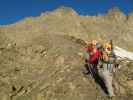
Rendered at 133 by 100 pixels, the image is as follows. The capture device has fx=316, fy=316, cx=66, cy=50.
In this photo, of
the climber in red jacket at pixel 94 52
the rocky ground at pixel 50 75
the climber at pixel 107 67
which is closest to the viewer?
the climber at pixel 107 67

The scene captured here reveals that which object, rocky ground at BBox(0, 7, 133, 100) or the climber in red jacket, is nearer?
the climber in red jacket

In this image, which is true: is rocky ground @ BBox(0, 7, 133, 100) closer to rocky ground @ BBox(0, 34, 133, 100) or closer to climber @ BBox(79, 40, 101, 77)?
rocky ground @ BBox(0, 34, 133, 100)

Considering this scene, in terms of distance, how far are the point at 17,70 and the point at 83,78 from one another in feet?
20.5

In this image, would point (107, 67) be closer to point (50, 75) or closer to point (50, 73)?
point (50, 75)

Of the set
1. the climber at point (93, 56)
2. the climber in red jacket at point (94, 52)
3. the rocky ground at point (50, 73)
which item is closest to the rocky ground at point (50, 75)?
the rocky ground at point (50, 73)

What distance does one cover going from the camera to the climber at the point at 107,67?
70.9 ft

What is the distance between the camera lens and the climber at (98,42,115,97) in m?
21.6

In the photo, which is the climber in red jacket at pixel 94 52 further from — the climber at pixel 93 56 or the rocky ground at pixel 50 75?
the rocky ground at pixel 50 75

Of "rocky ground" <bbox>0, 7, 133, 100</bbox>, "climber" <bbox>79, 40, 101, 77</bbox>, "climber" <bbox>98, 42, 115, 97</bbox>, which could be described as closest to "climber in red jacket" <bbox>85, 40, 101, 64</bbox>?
"climber" <bbox>79, 40, 101, 77</bbox>

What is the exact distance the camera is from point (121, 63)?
26.4 m

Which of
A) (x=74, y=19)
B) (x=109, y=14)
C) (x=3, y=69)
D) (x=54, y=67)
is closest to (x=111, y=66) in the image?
(x=54, y=67)

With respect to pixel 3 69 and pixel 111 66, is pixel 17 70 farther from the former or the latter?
pixel 111 66

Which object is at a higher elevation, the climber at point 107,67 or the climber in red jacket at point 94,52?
the climber in red jacket at point 94,52

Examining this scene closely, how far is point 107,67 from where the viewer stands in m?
21.8
